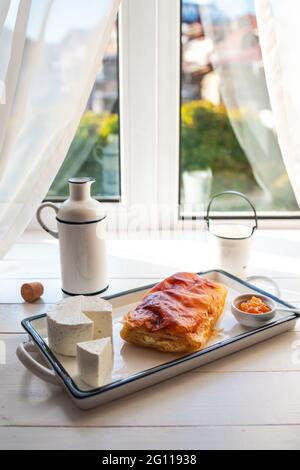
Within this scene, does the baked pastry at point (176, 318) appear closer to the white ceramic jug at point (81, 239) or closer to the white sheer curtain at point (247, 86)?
the white ceramic jug at point (81, 239)

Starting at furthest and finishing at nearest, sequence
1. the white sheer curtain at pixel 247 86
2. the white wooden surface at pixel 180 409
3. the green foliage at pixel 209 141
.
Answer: the green foliage at pixel 209 141 → the white sheer curtain at pixel 247 86 → the white wooden surface at pixel 180 409

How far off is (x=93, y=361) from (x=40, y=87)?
0.60m

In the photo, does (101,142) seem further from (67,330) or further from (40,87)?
(67,330)

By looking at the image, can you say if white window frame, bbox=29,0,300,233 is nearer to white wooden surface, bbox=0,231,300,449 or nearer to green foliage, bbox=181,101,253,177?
green foliage, bbox=181,101,253,177

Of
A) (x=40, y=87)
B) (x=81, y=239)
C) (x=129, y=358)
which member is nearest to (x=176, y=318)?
(x=129, y=358)

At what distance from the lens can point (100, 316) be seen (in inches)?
34.9

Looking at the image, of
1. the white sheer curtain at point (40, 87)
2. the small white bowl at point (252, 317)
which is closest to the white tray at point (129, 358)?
the small white bowl at point (252, 317)

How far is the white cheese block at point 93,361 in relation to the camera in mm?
791

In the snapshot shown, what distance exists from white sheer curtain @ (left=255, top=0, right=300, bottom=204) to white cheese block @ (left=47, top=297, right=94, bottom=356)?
Answer: 24.1 inches

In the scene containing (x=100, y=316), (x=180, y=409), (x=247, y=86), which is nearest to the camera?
(x=180, y=409)

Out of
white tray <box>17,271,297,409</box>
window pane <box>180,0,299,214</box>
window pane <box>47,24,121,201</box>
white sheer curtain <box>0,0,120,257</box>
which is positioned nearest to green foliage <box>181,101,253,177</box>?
window pane <box>180,0,299,214</box>

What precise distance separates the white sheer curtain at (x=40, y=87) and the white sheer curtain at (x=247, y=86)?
344mm

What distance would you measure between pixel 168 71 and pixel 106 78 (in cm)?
16

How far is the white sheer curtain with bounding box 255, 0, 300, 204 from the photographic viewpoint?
111 centimetres
